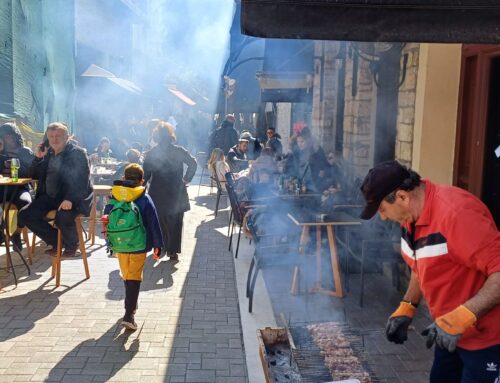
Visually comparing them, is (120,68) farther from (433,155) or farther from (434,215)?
(434,215)

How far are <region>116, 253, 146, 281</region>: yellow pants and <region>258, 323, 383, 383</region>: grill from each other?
171 cm

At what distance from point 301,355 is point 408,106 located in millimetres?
3481

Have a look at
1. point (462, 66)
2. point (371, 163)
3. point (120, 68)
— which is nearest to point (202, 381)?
point (462, 66)

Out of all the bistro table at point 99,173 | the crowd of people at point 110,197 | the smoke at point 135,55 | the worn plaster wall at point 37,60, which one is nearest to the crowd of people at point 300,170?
A: the crowd of people at point 110,197

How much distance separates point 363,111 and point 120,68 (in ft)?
60.8

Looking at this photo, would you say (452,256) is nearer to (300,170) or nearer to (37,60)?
(300,170)

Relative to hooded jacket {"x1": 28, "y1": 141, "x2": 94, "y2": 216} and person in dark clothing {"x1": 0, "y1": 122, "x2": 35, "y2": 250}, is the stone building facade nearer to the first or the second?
hooded jacket {"x1": 28, "y1": 141, "x2": 94, "y2": 216}

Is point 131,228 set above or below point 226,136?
below

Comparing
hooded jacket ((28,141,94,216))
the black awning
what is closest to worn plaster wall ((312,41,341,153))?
hooded jacket ((28,141,94,216))

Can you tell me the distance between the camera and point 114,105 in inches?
826

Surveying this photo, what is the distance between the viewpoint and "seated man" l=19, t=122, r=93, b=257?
603cm

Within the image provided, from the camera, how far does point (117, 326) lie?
5.07m

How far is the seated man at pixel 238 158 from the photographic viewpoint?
39.9 feet

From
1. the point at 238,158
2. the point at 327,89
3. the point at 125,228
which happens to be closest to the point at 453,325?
the point at 125,228
